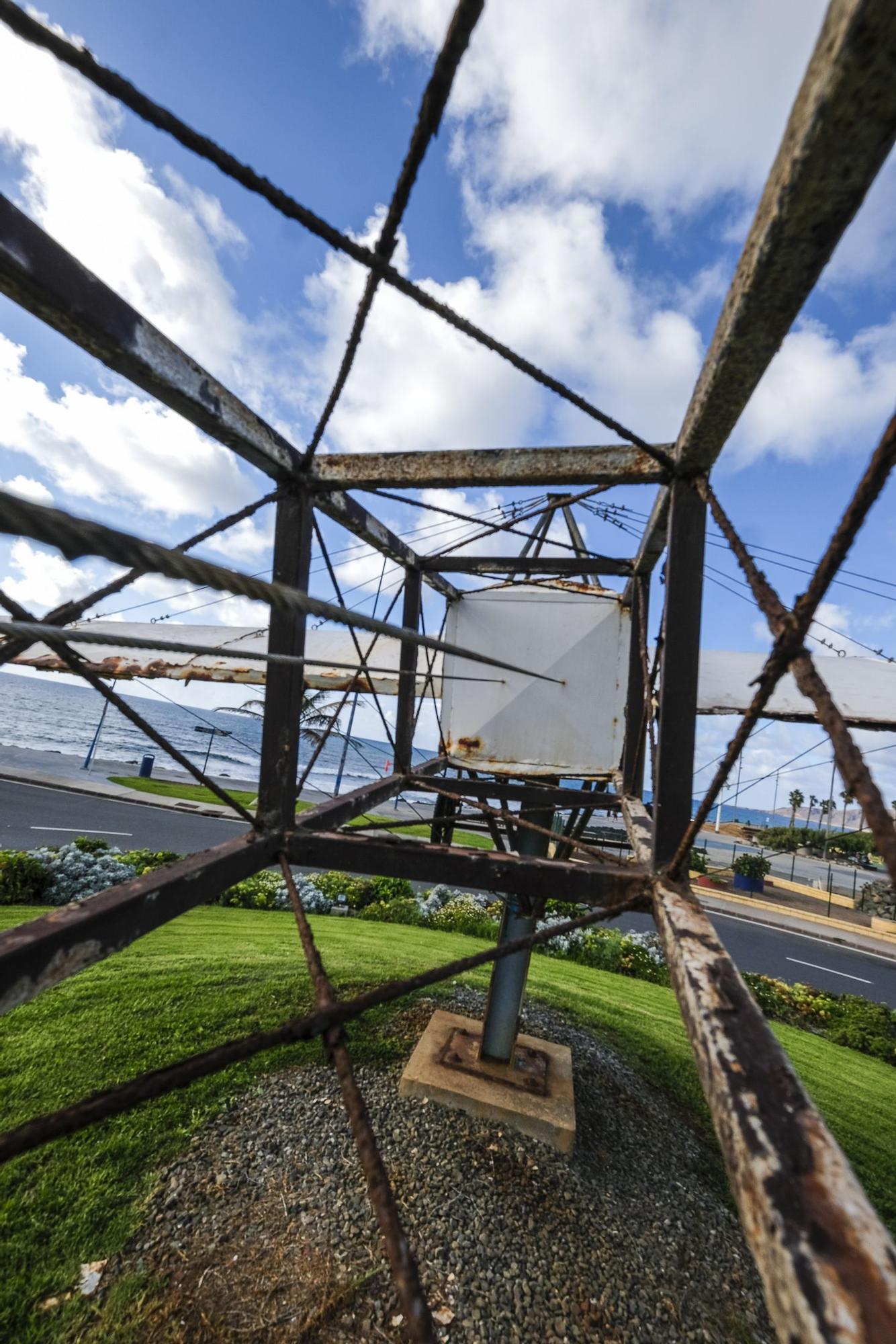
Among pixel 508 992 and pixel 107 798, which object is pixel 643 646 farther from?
pixel 107 798

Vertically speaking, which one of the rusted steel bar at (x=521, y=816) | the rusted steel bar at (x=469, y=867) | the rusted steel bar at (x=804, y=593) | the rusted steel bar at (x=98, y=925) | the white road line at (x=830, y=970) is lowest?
the white road line at (x=830, y=970)

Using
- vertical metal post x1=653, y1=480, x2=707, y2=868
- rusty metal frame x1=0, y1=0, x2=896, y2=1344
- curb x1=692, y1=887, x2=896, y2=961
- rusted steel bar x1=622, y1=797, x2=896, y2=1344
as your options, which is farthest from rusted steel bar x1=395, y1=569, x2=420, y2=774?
curb x1=692, y1=887, x2=896, y2=961

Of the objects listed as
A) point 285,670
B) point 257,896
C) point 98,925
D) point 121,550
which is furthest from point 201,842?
point 121,550

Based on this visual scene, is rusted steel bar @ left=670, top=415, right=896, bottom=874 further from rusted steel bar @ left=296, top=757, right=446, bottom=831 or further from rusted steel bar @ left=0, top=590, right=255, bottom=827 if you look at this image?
rusted steel bar @ left=296, top=757, right=446, bottom=831

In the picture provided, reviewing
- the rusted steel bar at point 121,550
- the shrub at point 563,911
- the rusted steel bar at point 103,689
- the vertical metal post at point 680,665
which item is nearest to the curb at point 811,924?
the shrub at point 563,911

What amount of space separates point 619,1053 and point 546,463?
A: 744 cm

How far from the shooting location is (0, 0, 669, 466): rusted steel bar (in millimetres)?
1336

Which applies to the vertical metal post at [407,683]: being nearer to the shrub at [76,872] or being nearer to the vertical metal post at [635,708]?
the vertical metal post at [635,708]

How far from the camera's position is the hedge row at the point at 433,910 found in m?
11.2

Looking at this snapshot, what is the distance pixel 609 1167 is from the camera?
16.6 feet

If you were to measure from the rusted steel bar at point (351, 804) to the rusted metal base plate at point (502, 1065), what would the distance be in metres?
3.07

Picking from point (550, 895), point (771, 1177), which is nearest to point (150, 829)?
point (550, 895)

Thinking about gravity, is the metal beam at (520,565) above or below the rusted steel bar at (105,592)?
above

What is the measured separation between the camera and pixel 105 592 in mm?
2670
